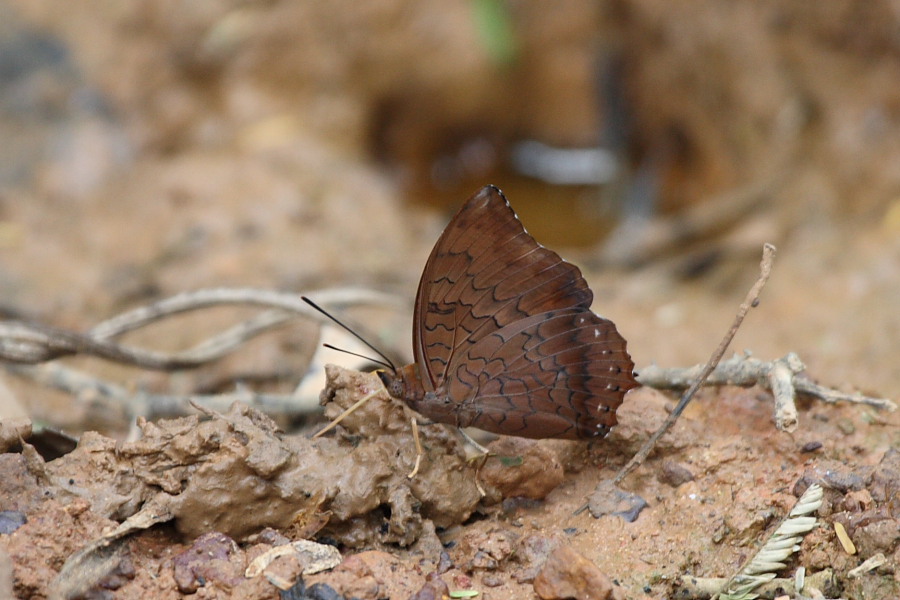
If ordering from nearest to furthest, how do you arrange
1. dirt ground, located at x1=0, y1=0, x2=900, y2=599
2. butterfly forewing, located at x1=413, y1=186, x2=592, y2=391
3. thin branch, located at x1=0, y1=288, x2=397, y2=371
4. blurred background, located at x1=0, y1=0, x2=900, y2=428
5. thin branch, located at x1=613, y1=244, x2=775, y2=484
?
dirt ground, located at x1=0, y1=0, x2=900, y2=599 < thin branch, located at x1=613, y1=244, x2=775, y2=484 < butterfly forewing, located at x1=413, y1=186, x2=592, y2=391 < thin branch, located at x1=0, y1=288, x2=397, y2=371 < blurred background, located at x1=0, y1=0, x2=900, y2=428

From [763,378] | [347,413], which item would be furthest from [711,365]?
[347,413]

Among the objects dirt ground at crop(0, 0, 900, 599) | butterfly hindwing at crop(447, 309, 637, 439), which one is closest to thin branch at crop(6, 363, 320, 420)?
dirt ground at crop(0, 0, 900, 599)

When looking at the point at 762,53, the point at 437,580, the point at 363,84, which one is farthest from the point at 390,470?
the point at 363,84

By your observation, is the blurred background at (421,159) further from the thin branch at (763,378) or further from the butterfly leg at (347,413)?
the thin branch at (763,378)

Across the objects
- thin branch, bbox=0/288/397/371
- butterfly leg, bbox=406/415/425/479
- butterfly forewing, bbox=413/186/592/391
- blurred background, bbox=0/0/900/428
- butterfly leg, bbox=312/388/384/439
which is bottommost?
butterfly leg, bbox=406/415/425/479

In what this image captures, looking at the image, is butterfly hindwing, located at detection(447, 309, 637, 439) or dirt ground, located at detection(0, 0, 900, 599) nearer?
dirt ground, located at detection(0, 0, 900, 599)

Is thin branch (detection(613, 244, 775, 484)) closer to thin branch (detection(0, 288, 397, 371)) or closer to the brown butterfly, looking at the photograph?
the brown butterfly
